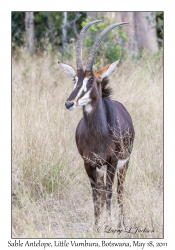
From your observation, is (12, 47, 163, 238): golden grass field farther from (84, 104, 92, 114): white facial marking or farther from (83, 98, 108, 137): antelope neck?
(84, 104, 92, 114): white facial marking

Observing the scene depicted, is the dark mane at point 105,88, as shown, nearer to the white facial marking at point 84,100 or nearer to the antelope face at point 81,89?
the antelope face at point 81,89

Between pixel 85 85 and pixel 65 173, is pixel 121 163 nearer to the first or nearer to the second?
pixel 65 173

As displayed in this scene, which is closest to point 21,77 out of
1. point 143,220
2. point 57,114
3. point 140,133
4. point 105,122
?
point 57,114

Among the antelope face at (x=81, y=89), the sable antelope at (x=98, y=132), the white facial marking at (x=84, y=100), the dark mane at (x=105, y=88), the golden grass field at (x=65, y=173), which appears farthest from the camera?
the dark mane at (x=105, y=88)

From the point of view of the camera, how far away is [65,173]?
741 cm

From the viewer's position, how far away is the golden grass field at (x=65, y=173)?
20.1ft

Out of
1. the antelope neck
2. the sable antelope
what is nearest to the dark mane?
the sable antelope

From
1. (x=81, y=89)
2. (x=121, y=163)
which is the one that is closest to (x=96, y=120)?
(x=81, y=89)

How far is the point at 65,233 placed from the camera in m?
6.02

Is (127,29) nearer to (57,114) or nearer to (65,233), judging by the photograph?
(57,114)

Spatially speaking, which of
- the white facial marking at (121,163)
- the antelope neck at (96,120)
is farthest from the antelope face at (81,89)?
the white facial marking at (121,163)

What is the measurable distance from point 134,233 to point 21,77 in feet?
22.9

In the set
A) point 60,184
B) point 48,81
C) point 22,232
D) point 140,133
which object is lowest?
point 22,232

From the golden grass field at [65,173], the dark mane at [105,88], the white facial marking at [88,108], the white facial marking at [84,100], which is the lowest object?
the golden grass field at [65,173]
